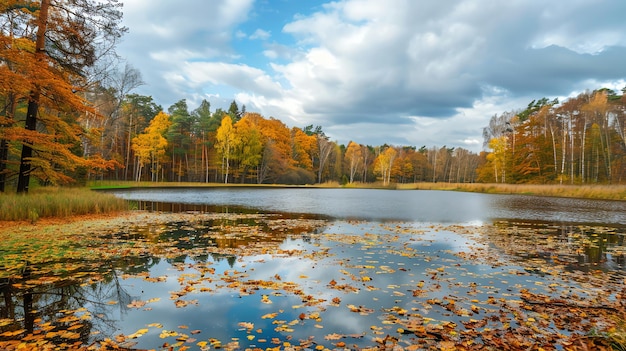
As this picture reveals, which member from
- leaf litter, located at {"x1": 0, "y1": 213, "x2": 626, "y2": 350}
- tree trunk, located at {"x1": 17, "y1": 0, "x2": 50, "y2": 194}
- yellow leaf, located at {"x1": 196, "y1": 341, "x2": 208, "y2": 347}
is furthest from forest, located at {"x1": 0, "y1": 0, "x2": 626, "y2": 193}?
yellow leaf, located at {"x1": 196, "y1": 341, "x2": 208, "y2": 347}

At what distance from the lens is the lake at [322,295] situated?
13.6ft

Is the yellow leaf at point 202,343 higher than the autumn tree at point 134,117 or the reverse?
the reverse

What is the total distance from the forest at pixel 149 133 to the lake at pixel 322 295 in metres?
8.55

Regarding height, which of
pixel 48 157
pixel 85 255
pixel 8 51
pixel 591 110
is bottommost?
pixel 85 255

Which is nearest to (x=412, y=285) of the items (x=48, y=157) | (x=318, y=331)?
(x=318, y=331)

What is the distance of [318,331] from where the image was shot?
170 inches

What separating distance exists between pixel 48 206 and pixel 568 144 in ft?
209

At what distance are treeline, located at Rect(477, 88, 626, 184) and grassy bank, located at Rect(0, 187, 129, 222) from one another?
2024 inches

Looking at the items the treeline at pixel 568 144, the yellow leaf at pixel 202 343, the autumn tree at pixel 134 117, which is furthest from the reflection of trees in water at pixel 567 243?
the autumn tree at pixel 134 117

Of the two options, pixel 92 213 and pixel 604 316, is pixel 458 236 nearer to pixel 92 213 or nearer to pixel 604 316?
pixel 604 316

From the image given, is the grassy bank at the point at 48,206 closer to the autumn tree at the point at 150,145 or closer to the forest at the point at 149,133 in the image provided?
the forest at the point at 149,133

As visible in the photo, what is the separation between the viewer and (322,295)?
18.7 feet

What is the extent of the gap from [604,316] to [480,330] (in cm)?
213

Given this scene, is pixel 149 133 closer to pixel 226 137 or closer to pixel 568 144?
pixel 226 137
